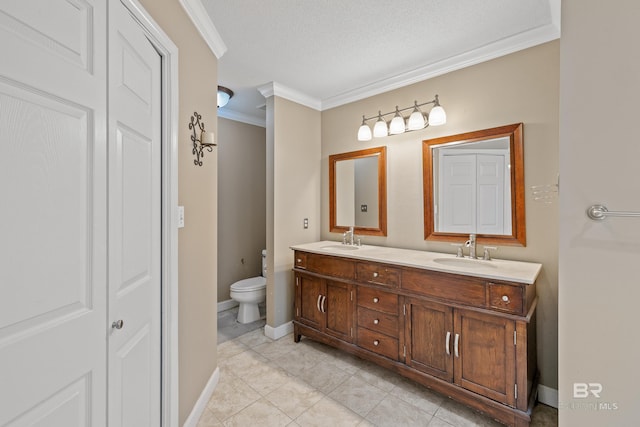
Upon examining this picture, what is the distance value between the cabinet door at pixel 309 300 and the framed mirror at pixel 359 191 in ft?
2.34

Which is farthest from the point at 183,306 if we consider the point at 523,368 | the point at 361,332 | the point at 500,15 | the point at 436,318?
the point at 500,15

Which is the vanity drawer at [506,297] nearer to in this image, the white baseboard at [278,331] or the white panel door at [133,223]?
the white panel door at [133,223]

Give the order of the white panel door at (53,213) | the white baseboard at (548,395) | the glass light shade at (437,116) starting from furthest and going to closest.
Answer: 1. the glass light shade at (437,116)
2. the white baseboard at (548,395)
3. the white panel door at (53,213)

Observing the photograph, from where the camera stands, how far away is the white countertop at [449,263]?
164cm

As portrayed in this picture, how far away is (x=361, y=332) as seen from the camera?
2.27 m

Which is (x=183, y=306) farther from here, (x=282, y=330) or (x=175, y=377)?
(x=282, y=330)

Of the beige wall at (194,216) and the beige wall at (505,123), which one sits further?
the beige wall at (505,123)

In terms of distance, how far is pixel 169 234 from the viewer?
1.41 meters

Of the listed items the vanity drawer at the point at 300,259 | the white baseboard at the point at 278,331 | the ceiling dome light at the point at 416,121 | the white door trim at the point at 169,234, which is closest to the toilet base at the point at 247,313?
the white baseboard at the point at 278,331

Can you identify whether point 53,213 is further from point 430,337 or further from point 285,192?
point 285,192

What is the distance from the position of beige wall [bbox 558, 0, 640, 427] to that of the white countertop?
53 centimetres

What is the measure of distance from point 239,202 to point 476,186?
2825 millimetres

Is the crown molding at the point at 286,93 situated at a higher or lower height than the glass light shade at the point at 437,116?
higher

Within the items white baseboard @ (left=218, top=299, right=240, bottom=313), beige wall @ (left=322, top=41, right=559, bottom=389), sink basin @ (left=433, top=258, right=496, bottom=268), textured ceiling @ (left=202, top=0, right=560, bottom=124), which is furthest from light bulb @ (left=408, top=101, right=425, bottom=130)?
white baseboard @ (left=218, top=299, right=240, bottom=313)
